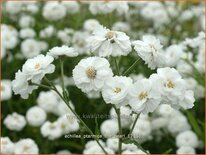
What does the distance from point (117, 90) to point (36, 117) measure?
4.85ft

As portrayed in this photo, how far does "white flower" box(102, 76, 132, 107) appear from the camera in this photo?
1617mm

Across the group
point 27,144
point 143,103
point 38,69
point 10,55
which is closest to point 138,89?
point 143,103

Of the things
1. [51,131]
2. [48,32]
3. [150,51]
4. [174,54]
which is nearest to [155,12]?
[48,32]

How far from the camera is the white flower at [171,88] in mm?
1638

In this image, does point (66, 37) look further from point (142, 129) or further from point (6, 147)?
point (6, 147)

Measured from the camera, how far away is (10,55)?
3.87 m

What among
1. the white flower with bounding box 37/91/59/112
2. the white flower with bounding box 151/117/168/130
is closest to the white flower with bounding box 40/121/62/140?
the white flower with bounding box 37/91/59/112

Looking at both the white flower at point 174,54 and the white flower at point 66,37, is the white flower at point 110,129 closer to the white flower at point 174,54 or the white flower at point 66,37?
the white flower at point 174,54

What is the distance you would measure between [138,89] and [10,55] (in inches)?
94.3

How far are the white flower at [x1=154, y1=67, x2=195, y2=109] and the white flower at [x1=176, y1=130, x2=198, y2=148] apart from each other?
1114 millimetres

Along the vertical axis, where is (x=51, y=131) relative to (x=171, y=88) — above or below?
below

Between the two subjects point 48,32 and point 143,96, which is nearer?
point 143,96

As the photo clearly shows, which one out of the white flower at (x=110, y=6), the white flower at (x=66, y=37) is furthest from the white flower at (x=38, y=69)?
the white flower at (x=66, y=37)

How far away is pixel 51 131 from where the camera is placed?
2875 millimetres
